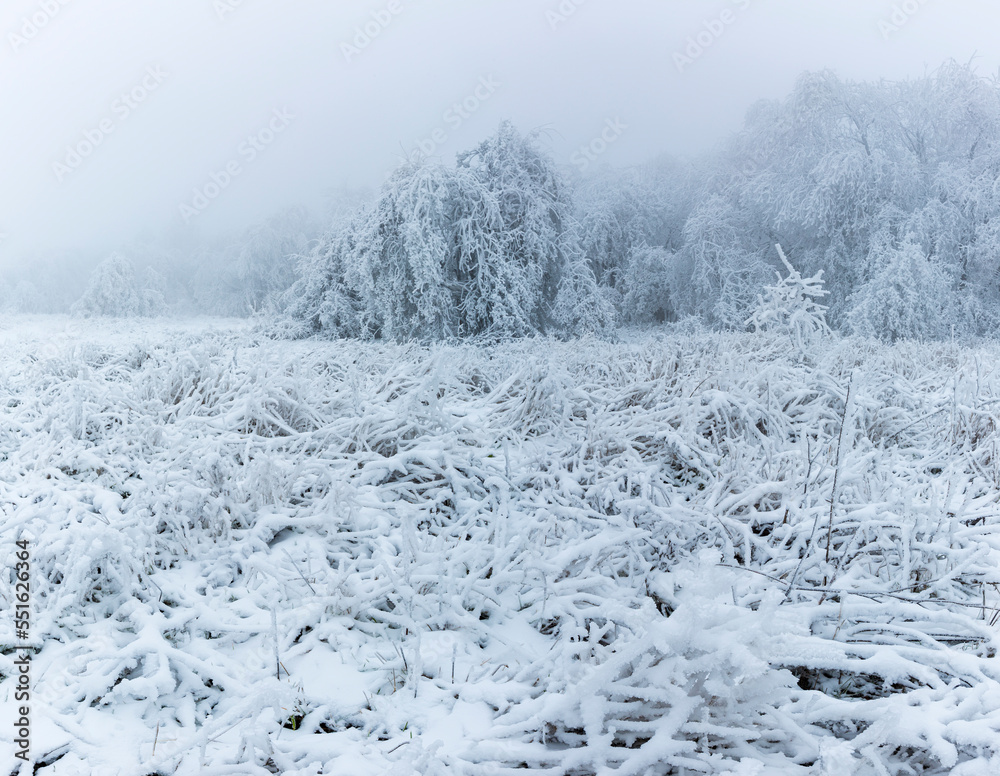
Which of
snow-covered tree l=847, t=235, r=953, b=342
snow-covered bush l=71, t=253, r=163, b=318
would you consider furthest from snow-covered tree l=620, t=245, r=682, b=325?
snow-covered bush l=71, t=253, r=163, b=318

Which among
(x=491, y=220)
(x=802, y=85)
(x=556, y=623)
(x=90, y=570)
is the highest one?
(x=802, y=85)

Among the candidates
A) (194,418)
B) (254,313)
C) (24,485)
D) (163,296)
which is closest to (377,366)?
(194,418)

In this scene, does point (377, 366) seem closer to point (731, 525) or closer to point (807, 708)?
point (731, 525)

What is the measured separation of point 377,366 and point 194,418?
1.89 metres

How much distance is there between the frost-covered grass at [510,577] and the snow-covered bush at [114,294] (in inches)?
566

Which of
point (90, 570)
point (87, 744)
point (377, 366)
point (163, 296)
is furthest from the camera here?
point (163, 296)

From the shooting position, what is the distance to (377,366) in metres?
5.18

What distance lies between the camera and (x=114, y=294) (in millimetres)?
16297

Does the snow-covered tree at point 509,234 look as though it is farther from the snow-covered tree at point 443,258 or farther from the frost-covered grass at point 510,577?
the frost-covered grass at point 510,577

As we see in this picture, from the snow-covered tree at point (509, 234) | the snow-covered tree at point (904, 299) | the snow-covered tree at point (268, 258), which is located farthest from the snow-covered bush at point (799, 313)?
the snow-covered tree at point (268, 258)

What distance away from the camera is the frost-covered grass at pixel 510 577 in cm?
122

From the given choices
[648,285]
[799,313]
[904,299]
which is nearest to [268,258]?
[648,285]

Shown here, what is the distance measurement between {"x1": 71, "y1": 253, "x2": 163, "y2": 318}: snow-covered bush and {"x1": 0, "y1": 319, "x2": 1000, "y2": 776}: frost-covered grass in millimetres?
14364

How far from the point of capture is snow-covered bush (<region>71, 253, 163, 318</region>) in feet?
53.1
